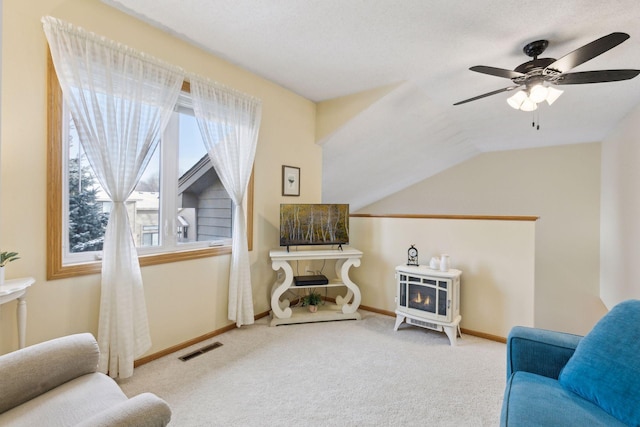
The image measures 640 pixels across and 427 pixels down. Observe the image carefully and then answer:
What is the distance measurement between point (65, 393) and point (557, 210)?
678cm

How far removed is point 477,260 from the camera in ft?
9.98

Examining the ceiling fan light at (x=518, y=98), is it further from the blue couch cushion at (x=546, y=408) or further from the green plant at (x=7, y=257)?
the green plant at (x=7, y=257)

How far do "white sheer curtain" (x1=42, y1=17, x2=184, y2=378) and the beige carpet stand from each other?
40 centimetres

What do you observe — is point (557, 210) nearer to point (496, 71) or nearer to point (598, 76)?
point (598, 76)

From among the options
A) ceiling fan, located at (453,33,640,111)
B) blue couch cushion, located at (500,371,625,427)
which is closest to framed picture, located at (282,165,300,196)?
ceiling fan, located at (453,33,640,111)

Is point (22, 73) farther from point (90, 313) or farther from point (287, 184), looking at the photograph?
point (287, 184)

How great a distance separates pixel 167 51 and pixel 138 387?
2504 mm

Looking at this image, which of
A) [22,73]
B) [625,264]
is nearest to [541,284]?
[625,264]

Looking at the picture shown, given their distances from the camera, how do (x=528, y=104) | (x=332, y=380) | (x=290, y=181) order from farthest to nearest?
(x=290, y=181)
(x=528, y=104)
(x=332, y=380)

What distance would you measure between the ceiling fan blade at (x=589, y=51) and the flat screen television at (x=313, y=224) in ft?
7.17

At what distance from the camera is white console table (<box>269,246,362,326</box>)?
3.20 metres

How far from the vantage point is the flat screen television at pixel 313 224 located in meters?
3.30

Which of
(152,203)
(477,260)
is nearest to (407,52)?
(477,260)

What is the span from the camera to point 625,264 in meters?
3.94
